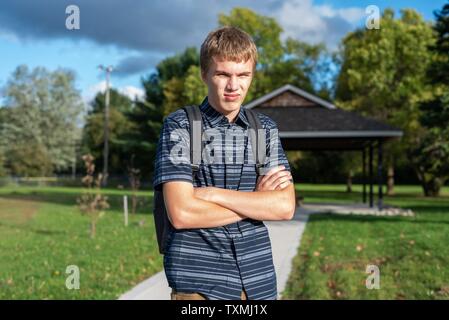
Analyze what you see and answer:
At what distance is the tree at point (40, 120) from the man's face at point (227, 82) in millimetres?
45683

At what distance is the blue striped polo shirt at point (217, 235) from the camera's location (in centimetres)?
179

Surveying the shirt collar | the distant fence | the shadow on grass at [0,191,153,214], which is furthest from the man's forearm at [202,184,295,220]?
the distant fence

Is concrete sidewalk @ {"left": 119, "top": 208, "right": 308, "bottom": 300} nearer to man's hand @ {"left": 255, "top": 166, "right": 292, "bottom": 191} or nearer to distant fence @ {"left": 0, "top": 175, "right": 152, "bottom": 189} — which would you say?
man's hand @ {"left": 255, "top": 166, "right": 292, "bottom": 191}

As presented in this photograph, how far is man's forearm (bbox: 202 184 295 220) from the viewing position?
1.81 meters

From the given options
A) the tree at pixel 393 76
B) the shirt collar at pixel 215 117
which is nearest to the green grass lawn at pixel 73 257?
the shirt collar at pixel 215 117

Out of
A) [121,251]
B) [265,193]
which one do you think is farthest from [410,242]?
[265,193]

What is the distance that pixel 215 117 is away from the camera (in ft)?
6.19

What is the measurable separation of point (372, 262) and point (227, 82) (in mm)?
7130

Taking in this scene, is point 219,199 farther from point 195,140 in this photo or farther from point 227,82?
point 227,82

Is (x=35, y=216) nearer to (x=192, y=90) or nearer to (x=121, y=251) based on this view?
(x=121, y=251)

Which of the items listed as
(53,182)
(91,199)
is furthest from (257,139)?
(53,182)

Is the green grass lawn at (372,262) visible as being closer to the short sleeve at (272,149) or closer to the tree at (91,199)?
the short sleeve at (272,149)

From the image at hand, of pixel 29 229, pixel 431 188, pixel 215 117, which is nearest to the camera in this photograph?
pixel 215 117

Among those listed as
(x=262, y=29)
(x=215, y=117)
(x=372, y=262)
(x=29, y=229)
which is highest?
(x=262, y=29)
